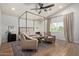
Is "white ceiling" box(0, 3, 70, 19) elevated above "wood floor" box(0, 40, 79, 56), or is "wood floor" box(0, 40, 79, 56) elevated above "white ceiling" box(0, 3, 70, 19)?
"white ceiling" box(0, 3, 70, 19)

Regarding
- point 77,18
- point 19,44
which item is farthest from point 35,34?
point 77,18

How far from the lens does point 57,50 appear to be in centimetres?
237

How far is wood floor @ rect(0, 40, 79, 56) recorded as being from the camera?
2.32 metres

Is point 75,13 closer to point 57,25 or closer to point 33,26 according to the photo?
point 57,25

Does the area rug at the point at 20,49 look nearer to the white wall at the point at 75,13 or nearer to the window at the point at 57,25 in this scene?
the window at the point at 57,25

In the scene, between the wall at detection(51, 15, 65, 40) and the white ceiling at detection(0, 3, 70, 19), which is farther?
the wall at detection(51, 15, 65, 40)

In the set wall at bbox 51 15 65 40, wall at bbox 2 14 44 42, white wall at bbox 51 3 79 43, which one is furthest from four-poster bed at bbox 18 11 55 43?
white wall at bbox 51 3 79 43

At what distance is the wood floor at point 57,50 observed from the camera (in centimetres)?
232

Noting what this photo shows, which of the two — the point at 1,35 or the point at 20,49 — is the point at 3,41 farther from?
the point at 20,49

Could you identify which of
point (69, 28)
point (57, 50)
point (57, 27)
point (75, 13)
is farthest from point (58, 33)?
point (75, 13)

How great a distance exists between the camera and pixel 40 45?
242 centimetres

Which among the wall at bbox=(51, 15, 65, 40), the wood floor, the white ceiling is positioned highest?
the white ceiling

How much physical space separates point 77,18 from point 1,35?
1.80m

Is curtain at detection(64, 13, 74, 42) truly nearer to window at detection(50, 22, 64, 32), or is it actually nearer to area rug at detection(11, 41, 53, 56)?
window at detection(50, 22, 64, 32)
